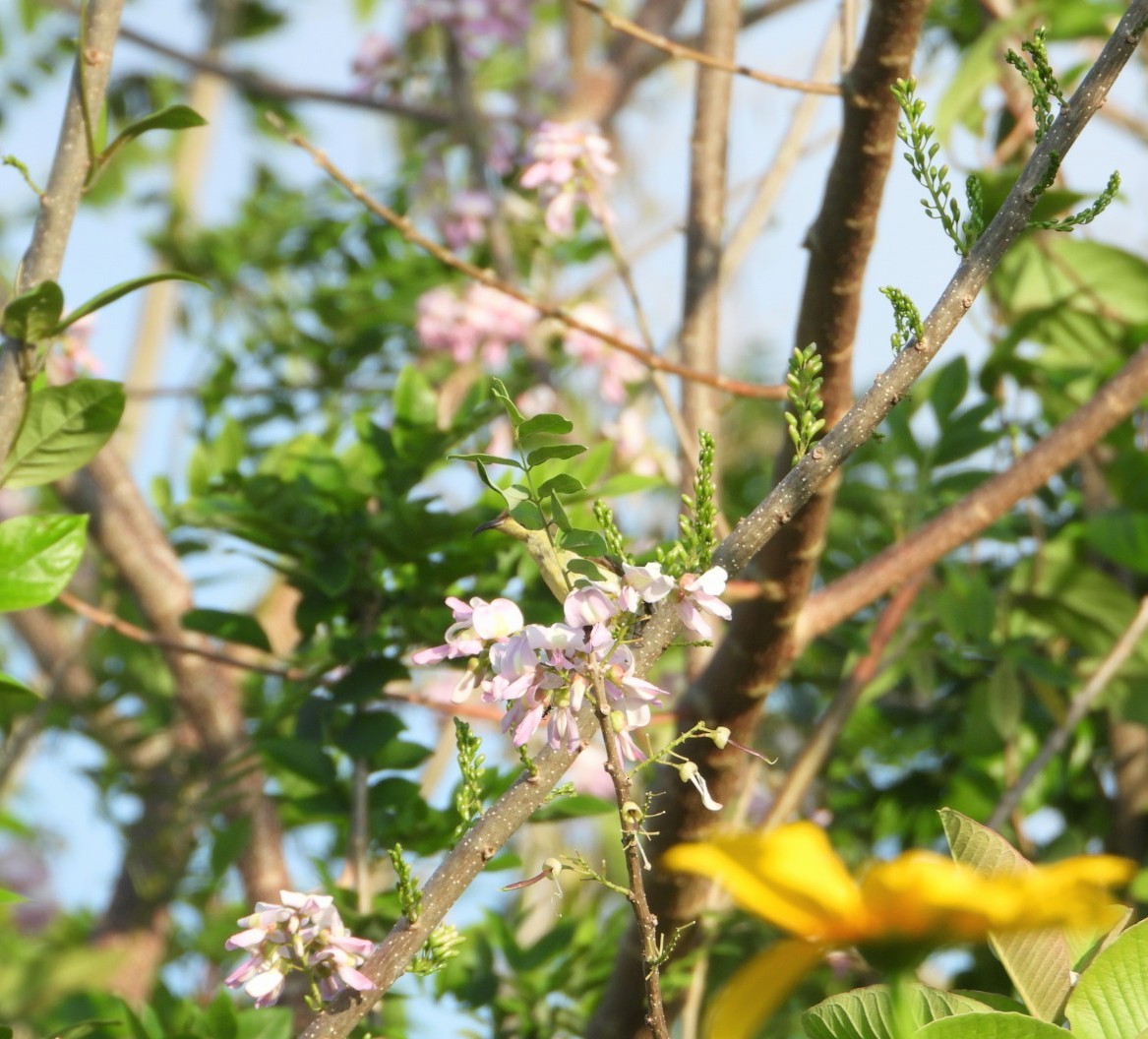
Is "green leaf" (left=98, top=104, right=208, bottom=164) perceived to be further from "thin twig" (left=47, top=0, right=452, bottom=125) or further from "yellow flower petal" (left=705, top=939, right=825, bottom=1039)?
"thin twig" (left=47, top=0, right=452, bottom=125)

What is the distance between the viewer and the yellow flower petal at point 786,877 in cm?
35

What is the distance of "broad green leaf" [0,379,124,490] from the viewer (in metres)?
0.72

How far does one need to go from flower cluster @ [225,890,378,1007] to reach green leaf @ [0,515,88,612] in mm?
219

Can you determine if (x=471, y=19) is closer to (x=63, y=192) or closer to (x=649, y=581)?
(x=63, y=192)

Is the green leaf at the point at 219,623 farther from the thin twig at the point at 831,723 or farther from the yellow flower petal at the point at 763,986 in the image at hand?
the yellow flower petal at the point at 763,986

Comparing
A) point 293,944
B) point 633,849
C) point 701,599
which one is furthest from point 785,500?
point 293,944

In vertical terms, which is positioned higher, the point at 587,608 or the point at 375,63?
the point at 375,63

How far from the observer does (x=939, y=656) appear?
1.55m

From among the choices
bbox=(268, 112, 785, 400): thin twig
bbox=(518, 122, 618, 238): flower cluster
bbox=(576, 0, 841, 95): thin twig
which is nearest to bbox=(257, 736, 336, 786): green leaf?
bbox=(268, 112, 785, 400): thin twig

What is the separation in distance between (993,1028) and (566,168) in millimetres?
1257

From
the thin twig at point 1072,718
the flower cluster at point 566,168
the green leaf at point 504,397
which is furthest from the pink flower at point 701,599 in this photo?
the flower cluster at point 566,168

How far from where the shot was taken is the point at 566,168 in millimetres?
1610

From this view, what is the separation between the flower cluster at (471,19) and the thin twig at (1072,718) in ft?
5.01

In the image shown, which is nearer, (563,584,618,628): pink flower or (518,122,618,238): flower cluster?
(563,584,618,628): pink flower
